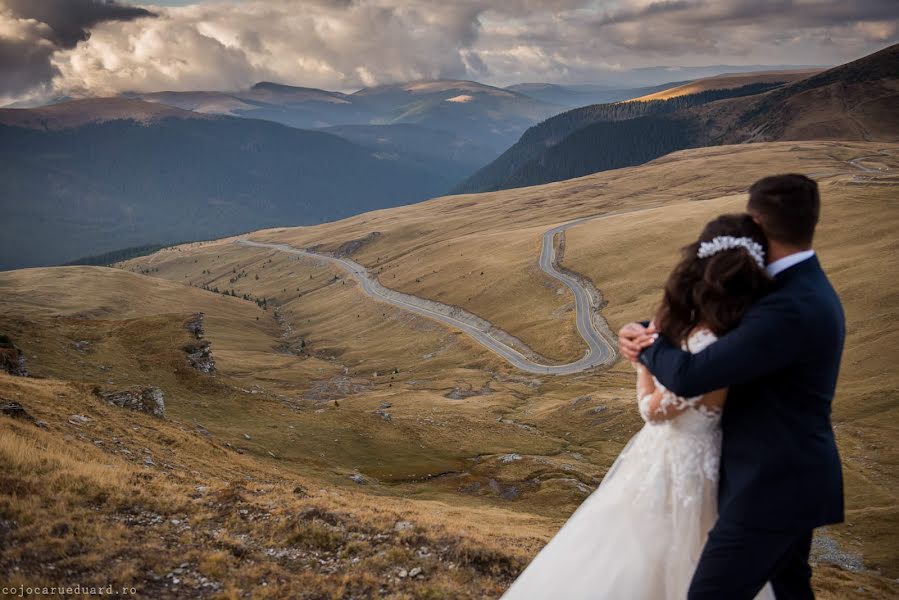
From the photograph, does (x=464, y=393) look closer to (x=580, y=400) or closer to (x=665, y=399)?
(x=580, y=400)

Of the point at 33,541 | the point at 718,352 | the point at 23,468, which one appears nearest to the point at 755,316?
the point at 718,352

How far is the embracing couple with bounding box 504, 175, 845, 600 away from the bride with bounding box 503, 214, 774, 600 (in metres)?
0.02

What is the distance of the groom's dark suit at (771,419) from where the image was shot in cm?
511

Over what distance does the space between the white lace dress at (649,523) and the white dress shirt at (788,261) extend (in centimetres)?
149

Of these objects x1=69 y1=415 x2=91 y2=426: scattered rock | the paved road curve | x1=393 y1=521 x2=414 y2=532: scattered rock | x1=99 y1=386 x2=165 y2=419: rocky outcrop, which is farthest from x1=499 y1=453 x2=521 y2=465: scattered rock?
the paved road curve

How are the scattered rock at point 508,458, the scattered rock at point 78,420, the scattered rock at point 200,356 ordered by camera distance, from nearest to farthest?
the scattered rock at point 78,420
the scattered rock at point 508,458
the scattered rock at point 200,356

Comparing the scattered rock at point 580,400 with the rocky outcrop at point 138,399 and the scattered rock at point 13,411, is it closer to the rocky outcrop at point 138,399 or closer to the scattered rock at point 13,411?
the rocky outcrop at point 138,399

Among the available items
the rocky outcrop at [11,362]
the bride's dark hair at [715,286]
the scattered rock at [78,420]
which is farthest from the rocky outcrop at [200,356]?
the bride's dark hair at [715,286]

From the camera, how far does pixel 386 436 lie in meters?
52.0

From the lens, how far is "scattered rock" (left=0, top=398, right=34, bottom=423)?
2012cm

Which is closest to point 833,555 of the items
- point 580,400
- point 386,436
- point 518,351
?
point 386,436

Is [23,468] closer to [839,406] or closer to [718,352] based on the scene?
[718,352]

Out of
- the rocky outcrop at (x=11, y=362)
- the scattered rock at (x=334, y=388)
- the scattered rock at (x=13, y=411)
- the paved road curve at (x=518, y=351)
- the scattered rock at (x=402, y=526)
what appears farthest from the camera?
the paved road curve at (x=518, y=351)

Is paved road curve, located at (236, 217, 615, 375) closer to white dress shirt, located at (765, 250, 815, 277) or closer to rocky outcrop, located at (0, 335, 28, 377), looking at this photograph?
rocky outcrop, located at (0, 335, 28, 377)
